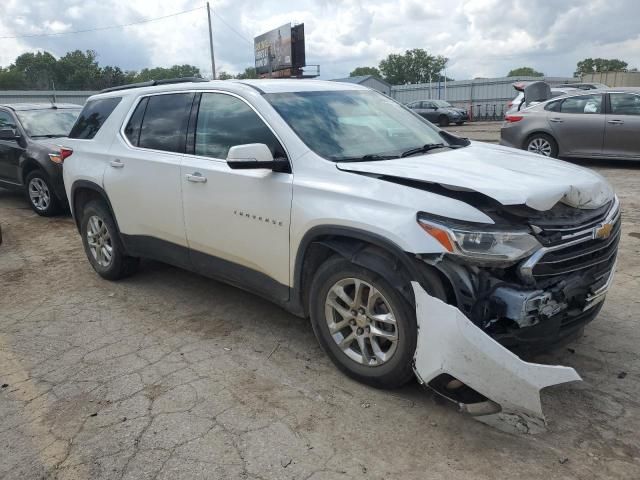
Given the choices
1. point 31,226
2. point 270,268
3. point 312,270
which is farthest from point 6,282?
point 312,270

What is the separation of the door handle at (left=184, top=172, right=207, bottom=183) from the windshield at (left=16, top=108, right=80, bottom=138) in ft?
19.2

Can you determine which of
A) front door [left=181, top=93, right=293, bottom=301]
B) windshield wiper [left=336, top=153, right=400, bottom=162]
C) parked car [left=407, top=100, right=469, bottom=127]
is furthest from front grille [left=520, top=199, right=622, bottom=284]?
parked car [left=407, top=100, right=469, bottom=127]

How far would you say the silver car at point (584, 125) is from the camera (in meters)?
10.0

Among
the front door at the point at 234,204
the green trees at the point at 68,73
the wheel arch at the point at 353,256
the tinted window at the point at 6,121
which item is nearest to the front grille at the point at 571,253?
the wheel arch at the point at 353,256

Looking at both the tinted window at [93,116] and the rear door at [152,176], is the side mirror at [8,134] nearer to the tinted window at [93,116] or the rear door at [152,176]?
the tinted window at [93,116]

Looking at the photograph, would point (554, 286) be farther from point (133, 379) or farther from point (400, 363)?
point (133, 379)

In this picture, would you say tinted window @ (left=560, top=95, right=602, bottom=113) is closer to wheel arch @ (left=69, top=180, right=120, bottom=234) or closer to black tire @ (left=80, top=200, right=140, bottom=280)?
black tire @ (left=80, top=200, right=140, bottom=280)

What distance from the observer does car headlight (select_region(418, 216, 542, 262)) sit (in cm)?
269

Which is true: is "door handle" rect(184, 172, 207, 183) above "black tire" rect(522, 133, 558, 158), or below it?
above

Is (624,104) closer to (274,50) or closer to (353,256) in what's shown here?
(353,256)

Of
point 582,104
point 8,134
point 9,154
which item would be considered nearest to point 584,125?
point 582,104

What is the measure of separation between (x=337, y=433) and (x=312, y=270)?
1009 mm

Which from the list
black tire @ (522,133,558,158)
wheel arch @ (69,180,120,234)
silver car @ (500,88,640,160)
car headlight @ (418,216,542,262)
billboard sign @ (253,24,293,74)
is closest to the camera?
car headlight @ (418,216,542,262)

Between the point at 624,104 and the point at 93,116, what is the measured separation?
361 inches
